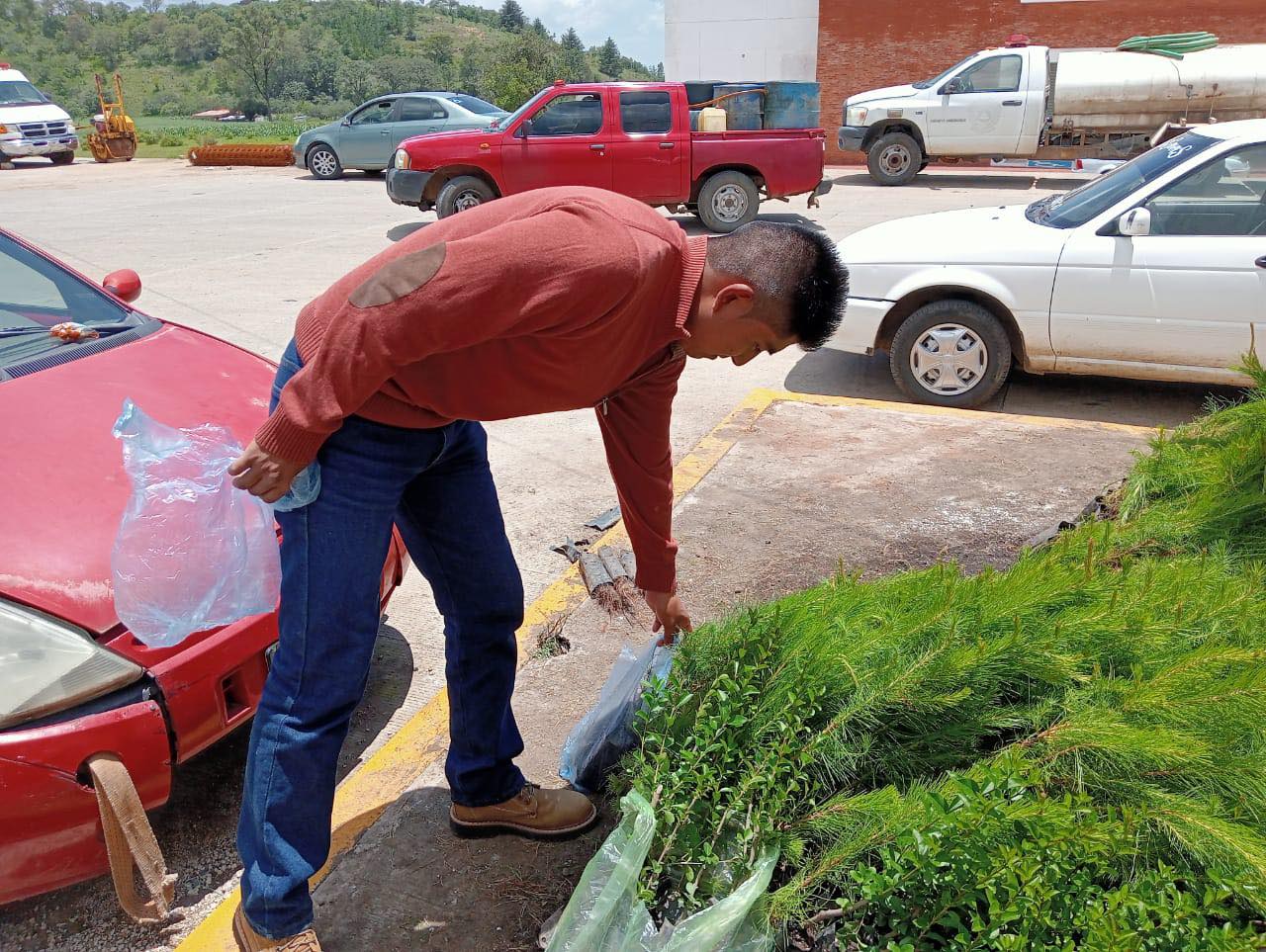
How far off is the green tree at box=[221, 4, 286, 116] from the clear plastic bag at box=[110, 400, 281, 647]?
67.5 metres

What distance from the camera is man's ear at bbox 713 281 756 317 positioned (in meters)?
1.94

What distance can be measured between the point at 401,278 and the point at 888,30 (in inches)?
943

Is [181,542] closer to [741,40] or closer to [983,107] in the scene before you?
[983,107]

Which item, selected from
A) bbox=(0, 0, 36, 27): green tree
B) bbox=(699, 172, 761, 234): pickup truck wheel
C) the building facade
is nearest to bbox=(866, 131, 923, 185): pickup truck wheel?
the building facade

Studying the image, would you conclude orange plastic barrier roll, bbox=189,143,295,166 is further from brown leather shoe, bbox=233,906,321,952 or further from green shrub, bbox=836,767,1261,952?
green shrub, bbox=836,767,1261,952

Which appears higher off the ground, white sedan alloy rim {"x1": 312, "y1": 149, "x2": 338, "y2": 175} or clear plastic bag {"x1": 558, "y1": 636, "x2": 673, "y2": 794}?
white sedan alloy rim {"x1": 312, "y1": 149, "x2": 338, "y2": 175}

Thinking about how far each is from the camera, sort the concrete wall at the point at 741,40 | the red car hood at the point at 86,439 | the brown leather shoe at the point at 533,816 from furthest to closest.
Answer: the concrete wall at the point at 741,40 < the brown leather shoe at the point at 533,816 < the red car hood at the point at 86,439

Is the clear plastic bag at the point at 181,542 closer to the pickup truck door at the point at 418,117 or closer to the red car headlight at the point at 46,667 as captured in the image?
the red car headlight at the point at 46,667

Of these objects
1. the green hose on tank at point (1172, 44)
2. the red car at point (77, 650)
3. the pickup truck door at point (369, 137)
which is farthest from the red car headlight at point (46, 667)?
the green hose on tank at point (1172, 44)

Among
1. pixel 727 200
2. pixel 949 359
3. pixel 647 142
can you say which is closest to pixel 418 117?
pixel 647 142

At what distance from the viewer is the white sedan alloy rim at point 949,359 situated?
5973 mm

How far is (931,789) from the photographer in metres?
1.90

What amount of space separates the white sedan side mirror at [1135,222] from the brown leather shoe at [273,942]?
17.4 feet

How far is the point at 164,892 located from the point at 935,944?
5.61 ft
